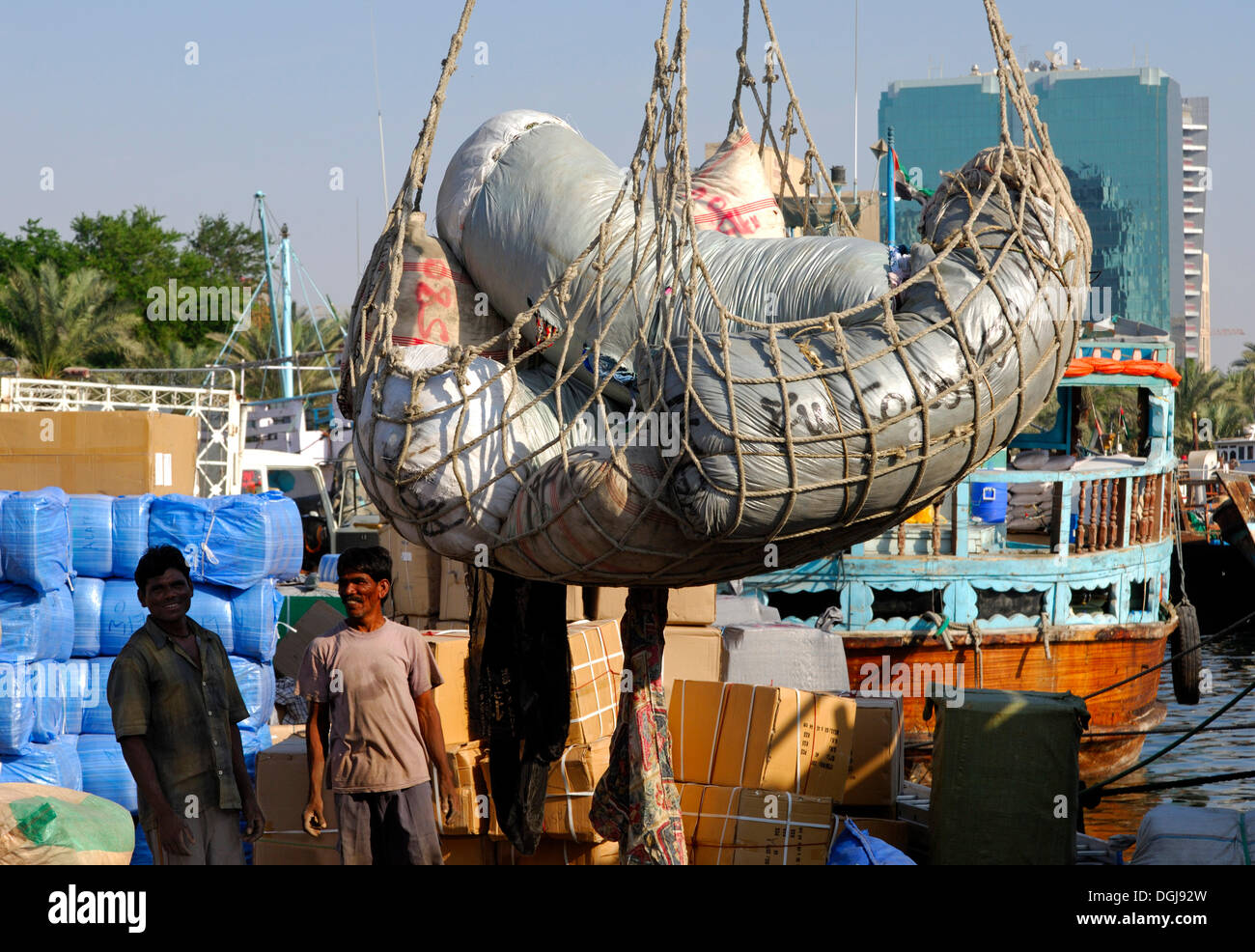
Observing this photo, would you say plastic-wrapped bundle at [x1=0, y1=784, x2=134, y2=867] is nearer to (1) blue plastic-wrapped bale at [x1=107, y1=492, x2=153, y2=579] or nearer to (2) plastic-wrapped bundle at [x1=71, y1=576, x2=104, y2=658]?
(2) plastic-wrapped bundle at [x1=71, y1=576, x2=104, y2=658]

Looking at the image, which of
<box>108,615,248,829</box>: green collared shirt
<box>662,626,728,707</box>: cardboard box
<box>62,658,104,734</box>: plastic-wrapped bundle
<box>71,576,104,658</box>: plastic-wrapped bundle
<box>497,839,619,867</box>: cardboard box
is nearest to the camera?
<box>108,615,248,829</box>: green collared shirt

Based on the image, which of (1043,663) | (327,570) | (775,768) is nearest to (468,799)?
(775,768)

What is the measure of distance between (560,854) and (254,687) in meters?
2.07

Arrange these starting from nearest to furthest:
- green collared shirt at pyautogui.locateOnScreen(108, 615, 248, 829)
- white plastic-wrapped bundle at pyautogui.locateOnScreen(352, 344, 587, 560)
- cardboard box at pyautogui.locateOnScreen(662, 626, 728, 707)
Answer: white plastic-wrapped bundle at pyautogui.locateOnScreen(352, 344, 587, 560)
green collared shirt at pyautogui.locateOnScreen(108, 615, 248, 829)
cardboard box at pyautogui.locateOnScreen(662, 626, 728, 707)

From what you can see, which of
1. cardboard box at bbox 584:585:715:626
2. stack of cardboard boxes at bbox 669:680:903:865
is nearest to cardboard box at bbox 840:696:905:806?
stack of cardboard boxes at bbox 669:680:903:865

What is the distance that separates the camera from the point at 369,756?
12.6 feet

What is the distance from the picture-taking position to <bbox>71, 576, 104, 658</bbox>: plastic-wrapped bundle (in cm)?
589

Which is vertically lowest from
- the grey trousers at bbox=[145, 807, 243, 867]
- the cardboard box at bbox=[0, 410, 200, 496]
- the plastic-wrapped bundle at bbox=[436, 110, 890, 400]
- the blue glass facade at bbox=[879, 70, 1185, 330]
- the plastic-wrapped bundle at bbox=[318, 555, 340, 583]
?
the plastic-wrapped bundle at bbox=[318, 555, 340, 583]

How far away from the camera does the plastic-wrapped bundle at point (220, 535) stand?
19.9ft

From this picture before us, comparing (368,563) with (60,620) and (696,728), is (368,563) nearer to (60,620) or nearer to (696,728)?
(696,728)

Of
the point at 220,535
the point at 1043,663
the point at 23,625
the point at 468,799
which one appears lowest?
the point at 1043,663

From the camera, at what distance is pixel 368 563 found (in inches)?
155

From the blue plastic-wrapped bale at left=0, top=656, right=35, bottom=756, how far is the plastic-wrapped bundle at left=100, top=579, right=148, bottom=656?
564 millimetres

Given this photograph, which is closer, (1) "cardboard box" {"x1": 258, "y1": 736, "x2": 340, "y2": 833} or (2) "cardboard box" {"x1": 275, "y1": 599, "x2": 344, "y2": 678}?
(1) "cardboard box" {"x1": 258, "y1": 736, "x2": 340, "y2": 833}
